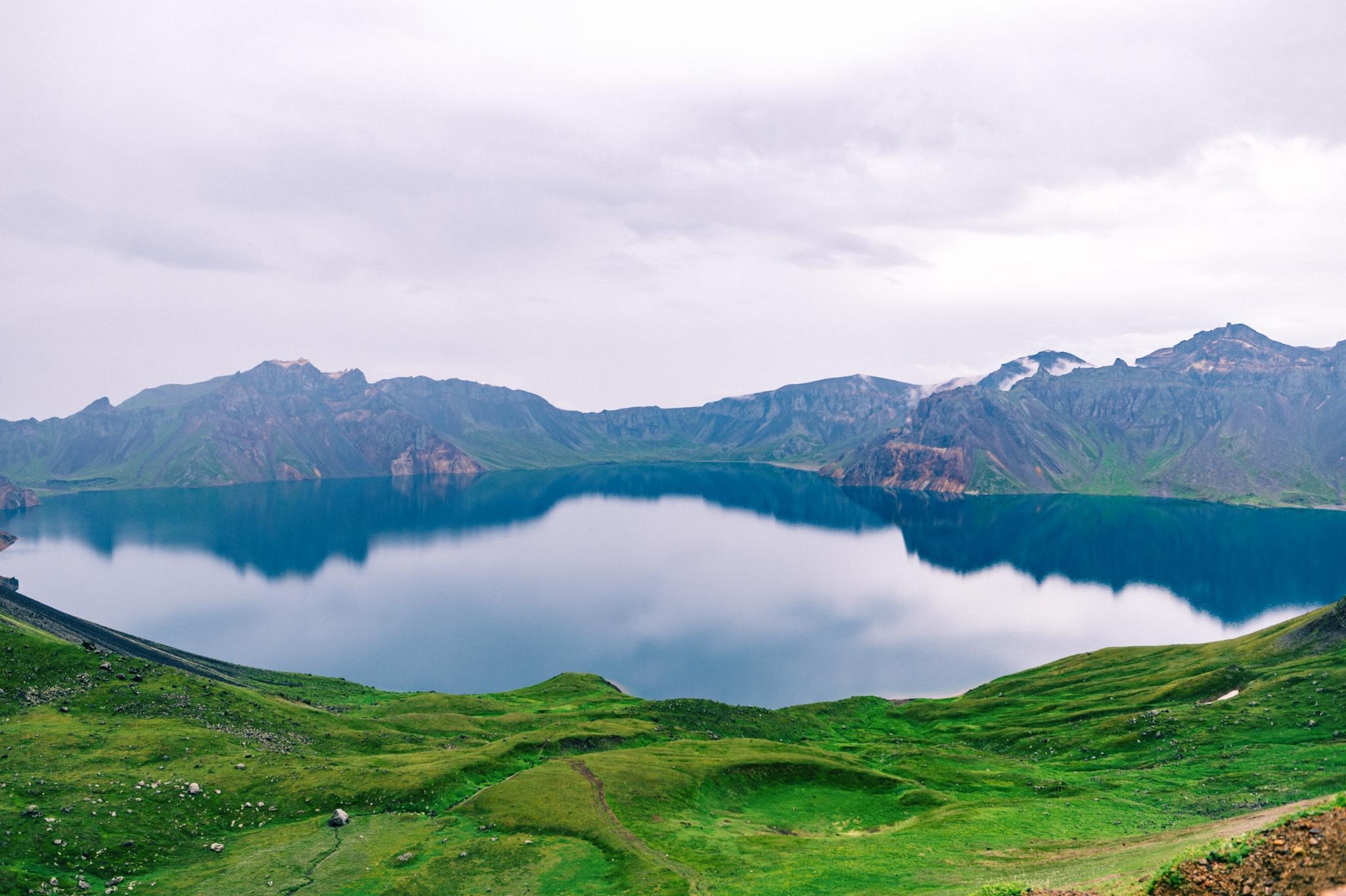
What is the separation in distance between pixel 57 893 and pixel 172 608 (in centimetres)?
17772

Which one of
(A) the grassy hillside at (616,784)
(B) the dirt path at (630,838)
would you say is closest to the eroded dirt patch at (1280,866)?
(A) the grassy hillside at (616,784)

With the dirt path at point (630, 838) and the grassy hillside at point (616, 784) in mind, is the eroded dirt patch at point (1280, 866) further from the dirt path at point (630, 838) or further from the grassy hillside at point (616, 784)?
the dirt path at point (630, 838)

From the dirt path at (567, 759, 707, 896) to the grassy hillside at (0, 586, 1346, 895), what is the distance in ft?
0.78

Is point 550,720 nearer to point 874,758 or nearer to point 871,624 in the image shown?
point 874,758

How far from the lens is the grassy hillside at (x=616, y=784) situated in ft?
143

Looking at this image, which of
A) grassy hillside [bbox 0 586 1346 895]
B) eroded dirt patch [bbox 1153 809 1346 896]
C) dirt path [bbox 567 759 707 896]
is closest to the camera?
eroded dirt patch [bbox 1153 809 1346 896]

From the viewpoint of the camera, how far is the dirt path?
4425 centimetres

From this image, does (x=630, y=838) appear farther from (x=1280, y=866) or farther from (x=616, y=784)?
(x=1280, y=866)

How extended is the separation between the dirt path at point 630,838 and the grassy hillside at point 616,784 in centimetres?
24

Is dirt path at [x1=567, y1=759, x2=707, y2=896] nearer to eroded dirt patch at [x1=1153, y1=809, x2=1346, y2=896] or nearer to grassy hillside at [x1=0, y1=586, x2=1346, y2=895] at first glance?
grassy hillside at [x1=0, y1=586, x2=1346, y2=895]

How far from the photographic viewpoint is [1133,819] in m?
53.2

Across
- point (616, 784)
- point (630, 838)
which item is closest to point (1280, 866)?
point (630, 838)

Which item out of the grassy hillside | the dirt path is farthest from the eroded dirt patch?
the dirt path

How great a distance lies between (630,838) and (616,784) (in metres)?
9.48
